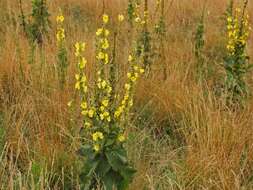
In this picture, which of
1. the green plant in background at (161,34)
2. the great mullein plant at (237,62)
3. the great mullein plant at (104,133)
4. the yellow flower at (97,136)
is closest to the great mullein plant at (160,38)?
the green plant in background at (161,34)

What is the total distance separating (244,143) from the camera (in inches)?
113

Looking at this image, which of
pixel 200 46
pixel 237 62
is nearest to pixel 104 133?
pixel 237 62

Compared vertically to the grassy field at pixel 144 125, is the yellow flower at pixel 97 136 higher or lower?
higher

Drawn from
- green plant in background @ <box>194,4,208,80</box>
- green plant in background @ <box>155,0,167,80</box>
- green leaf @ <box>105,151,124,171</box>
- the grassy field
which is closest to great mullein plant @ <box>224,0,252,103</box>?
the grassy field

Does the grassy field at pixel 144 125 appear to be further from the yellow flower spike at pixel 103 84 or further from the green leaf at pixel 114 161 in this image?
the yellow flower spike at pixel 103 84

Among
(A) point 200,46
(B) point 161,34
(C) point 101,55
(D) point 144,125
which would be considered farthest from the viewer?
(B) point 161,34

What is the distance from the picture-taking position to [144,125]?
3.33m

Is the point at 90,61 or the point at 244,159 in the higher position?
the point at 90,61

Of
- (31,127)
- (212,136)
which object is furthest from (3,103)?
(212,136)

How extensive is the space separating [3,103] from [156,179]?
4.16 feet

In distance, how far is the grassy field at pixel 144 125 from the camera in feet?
8.59

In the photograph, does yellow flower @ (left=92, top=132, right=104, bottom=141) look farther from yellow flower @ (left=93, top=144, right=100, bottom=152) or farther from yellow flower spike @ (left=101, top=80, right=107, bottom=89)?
yellow flower spike @ (left=101, top=80, right=107, bottom=89)

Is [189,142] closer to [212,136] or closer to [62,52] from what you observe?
[212,136]

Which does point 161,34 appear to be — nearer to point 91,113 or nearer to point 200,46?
point 200,46
